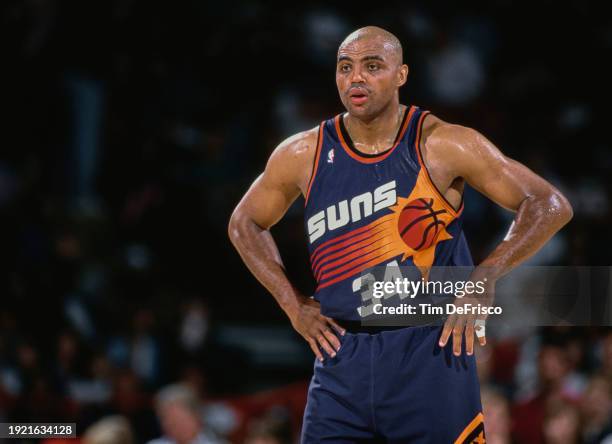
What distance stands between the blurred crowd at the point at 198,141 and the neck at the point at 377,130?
434 cm

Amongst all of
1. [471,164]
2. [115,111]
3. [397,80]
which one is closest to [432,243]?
[471,164]

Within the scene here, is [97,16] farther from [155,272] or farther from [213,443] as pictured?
[213,443]

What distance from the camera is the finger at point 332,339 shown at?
151 inches

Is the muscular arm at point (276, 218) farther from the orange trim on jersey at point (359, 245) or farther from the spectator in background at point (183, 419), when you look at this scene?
the spectator in background at point (183, 419)

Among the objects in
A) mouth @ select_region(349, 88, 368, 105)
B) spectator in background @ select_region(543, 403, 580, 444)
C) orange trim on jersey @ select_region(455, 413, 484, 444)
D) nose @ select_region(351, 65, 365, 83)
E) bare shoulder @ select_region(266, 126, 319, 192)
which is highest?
nose @ select_region(351, 65, 365, 83)

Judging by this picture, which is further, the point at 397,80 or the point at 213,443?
the point at 213,443

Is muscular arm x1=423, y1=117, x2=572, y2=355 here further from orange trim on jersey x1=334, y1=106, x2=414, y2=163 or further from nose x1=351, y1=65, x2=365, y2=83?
nose x1=351, y1=65, x2=365, y2=83

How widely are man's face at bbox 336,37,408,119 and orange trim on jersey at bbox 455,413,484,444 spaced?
3.86ft

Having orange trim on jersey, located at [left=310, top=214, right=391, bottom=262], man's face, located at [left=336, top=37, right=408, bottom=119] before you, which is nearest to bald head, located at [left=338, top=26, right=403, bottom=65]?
man's face, located at [left=336, top=37, right=408, bottom=119]

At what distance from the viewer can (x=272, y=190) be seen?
4156mm

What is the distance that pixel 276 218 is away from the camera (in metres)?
4.23

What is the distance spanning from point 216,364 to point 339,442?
4942 mm

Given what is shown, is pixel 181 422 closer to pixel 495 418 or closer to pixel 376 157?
pixel 495 418

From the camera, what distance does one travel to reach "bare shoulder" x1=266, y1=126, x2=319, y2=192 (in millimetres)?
4047
